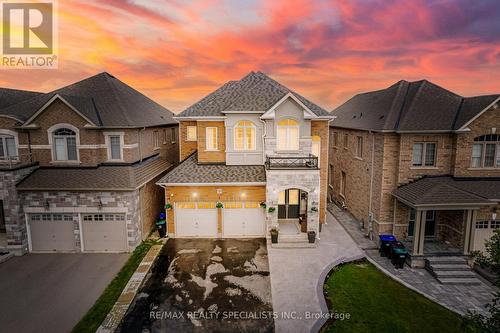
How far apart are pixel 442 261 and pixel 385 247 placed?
271cm

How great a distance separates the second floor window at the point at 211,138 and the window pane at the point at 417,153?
1281 centimetres

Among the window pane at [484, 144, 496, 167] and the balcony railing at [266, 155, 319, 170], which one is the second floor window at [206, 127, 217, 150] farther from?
the window pane at [484, 144, 496, 167]

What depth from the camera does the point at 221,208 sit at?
1800cm

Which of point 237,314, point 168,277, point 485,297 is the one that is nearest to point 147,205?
point 168,277

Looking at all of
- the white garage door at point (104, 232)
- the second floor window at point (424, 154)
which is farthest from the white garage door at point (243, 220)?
the second floor window at point (424, 154)

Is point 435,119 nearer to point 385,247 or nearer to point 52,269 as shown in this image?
point 385,247

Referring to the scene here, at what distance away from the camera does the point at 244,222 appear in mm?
18219

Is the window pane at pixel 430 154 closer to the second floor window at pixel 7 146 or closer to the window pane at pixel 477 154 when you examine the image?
the window pane at pixel 477 154

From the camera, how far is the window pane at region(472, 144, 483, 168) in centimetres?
1616

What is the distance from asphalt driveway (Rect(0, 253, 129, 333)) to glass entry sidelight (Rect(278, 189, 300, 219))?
10379 millimetres

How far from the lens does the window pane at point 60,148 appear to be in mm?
17469

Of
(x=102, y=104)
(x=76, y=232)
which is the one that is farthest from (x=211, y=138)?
(x=76, y=232)

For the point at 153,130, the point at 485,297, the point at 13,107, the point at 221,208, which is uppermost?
the point at 13,107

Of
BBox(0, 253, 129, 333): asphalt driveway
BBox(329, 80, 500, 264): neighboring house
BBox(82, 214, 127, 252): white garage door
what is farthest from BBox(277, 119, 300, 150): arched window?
BBox(0, 253, 129, 333): asphalt driveway
